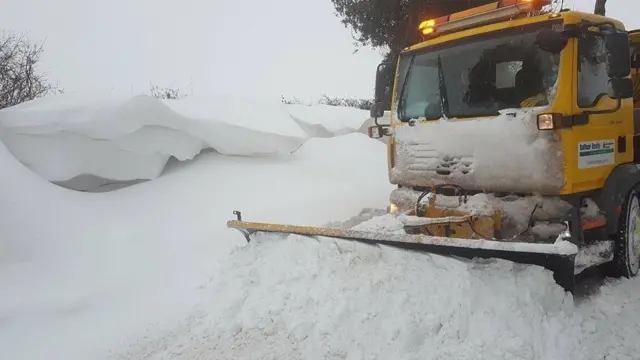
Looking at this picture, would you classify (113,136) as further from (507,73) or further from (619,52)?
(619,52)

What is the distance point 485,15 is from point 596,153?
1.52m

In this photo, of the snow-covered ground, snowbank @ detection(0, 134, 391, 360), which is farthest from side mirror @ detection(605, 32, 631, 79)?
snowbank @ detection(0, 134, 391, 360)

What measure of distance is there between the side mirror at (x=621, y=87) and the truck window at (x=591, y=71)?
5.2 inches

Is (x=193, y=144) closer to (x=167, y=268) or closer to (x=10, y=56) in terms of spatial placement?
(x=167, y=268)

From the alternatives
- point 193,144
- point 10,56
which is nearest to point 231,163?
point 193,144

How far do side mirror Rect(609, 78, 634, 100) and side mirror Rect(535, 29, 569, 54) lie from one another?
50 centimetres

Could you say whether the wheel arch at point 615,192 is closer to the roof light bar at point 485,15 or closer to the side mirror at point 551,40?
the side mirror at point 551,40

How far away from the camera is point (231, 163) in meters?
8.11

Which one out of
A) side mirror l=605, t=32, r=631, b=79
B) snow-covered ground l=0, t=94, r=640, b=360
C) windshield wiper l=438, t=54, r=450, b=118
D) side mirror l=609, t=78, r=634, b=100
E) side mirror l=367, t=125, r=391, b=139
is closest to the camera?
snow-covered ground l=0, t=94, r=640, b=360

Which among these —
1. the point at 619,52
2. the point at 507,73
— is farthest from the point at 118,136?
the point at 619,52

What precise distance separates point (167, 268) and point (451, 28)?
376cm

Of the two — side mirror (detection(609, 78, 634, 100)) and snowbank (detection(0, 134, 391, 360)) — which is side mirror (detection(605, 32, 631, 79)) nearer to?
side mirror (detection(609, 78, 634, 100))

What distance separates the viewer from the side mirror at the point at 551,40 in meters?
3.60

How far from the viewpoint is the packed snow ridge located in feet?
20.4
